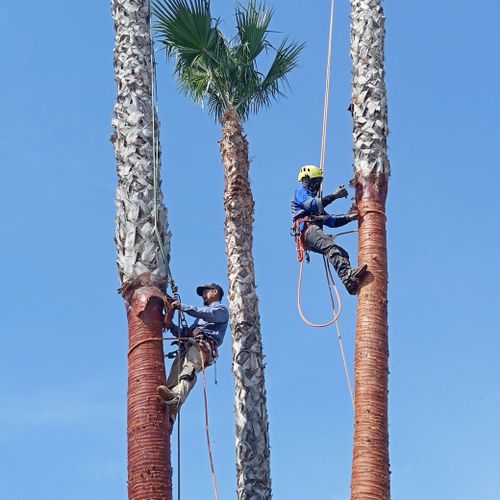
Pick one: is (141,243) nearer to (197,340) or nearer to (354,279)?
(197,340)

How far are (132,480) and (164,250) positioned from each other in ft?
7.94

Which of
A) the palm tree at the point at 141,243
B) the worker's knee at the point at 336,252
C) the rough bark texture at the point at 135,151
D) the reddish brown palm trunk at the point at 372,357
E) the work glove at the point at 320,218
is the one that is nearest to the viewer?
→ the palm tree at the point at 141,243

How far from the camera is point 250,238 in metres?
17.7

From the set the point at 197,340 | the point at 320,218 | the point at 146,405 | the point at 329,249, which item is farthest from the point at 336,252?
the point at 146,405

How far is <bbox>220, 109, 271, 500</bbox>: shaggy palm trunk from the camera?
1614cm

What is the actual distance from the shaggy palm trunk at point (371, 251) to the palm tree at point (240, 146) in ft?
13.9

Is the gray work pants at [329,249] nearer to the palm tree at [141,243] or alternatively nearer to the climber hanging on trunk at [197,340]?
the climber hanging on trunk at [197,340]

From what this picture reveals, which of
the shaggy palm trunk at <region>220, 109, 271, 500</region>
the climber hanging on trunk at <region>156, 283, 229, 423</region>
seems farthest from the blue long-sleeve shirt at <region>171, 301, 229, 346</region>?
the shaggy palm trunk at <region>220, 109, 271, 500</region>

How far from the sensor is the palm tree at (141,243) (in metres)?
10.9

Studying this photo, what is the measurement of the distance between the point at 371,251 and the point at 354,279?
1.16 ft

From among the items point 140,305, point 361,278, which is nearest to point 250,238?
point 361,278

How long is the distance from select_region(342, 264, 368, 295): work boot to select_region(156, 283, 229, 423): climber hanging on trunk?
1650 mm

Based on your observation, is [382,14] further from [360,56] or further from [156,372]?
[156,372]

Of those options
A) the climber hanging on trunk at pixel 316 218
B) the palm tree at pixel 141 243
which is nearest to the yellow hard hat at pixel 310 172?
the climber hanging on trunk at pixel 316 218
